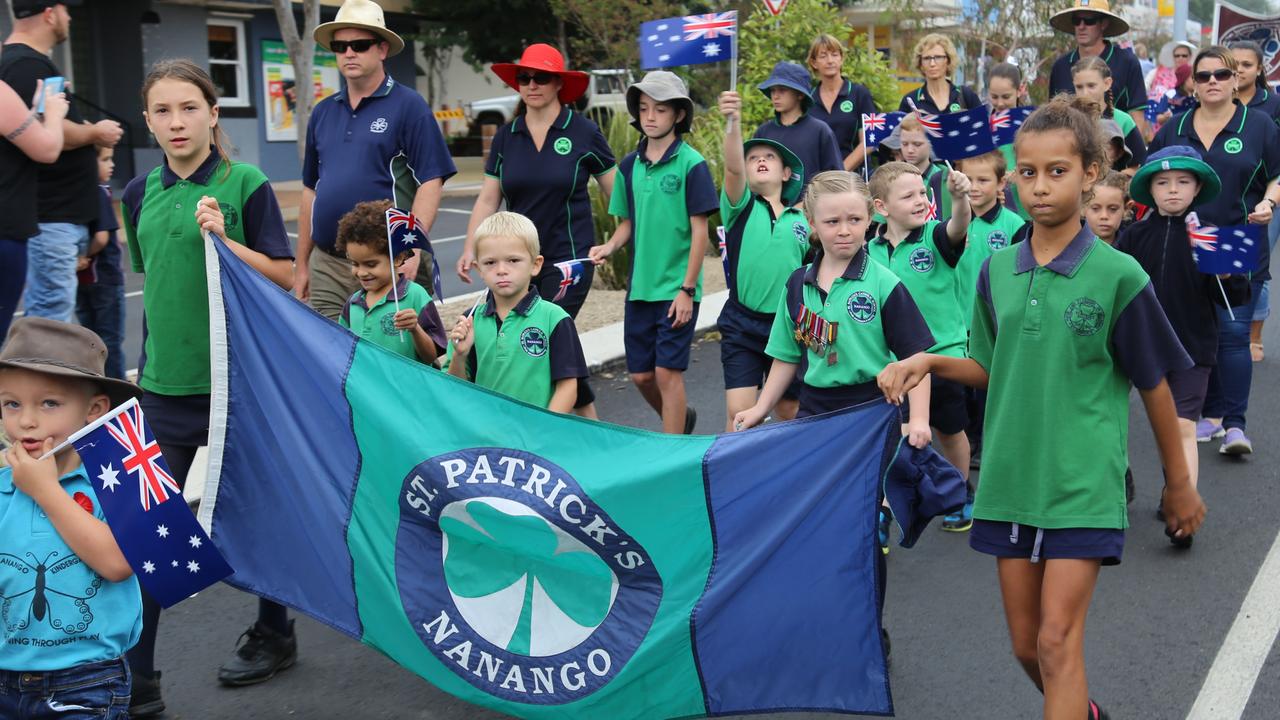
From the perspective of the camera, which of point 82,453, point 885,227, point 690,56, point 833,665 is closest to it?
point 82,453

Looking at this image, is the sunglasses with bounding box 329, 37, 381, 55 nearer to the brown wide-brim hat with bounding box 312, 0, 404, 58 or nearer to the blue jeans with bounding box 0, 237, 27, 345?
the brown wide-brim hat with bounding box 312, 0, 404, 58

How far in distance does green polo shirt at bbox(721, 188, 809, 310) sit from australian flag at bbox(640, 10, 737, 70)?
4.22 feet

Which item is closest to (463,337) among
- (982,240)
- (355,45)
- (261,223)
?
(261,223)

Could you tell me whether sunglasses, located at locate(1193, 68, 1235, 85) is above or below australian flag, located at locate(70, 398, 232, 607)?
above

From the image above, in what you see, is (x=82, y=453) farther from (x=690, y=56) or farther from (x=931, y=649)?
(x=690, y=56)

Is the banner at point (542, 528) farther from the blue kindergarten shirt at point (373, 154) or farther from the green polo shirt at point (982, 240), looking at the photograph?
the green polo shirt at point (982, 240)

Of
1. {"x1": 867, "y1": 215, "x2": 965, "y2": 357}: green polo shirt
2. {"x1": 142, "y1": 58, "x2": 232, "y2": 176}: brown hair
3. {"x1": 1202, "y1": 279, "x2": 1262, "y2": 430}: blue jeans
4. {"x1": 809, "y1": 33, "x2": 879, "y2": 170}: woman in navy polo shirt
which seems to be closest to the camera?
{"x1": 142, "y1": 58, "x2": 232, "y2": 176}: brown hair

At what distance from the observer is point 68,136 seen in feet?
21.6

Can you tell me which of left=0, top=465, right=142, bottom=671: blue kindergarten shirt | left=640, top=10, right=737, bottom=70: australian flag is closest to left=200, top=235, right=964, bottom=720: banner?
left=0, top=465, right=142, bottom=671: blue kindergarten shirt

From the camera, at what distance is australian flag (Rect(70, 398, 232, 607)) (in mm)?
3229

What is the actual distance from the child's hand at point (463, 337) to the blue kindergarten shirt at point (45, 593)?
186 cm

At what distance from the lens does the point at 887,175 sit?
234 inches

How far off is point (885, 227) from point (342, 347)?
2.89 m

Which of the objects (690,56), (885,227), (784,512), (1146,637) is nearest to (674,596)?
(784,512)
